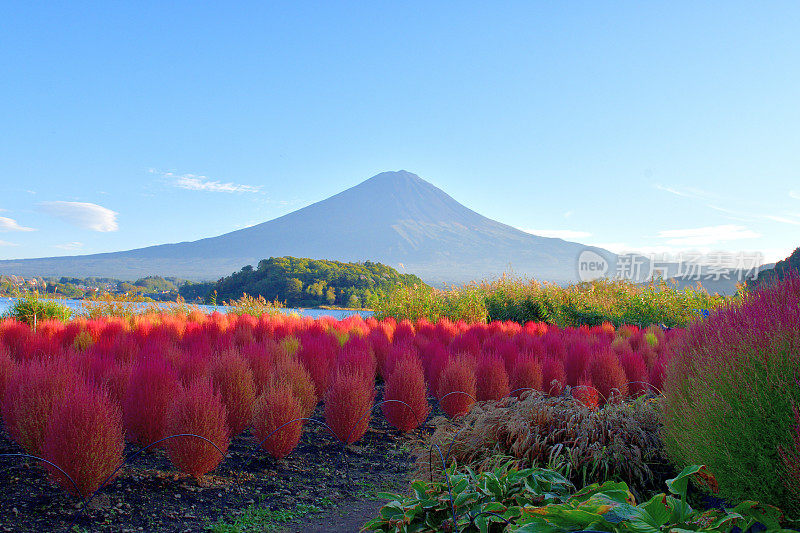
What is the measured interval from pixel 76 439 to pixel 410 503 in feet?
6.76

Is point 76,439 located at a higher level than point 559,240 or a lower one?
lower

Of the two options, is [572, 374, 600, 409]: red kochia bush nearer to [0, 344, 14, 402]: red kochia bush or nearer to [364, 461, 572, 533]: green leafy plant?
[364, 461, 572, 533]: green leafy plant

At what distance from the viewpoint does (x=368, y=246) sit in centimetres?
8438

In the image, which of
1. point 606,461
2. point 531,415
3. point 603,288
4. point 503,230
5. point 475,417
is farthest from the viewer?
point 503,230

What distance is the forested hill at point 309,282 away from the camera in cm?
2434

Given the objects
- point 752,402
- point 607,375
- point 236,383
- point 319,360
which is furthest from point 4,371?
point 607,375

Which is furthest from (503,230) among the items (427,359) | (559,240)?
(427,359)

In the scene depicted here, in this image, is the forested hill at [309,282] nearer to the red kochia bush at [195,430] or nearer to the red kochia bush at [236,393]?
the red kochia bush at [236,393]

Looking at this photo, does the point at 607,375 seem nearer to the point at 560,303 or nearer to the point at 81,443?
the point at 81,443

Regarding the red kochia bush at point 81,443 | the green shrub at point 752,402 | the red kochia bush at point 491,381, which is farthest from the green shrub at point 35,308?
the green shrub at point 752,402

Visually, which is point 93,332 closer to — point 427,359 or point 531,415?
point 427,359

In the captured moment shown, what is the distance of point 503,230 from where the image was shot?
9225cm

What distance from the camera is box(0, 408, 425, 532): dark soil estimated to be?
306cm

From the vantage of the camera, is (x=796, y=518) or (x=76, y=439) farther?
(x=76, y=439)
